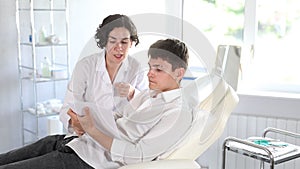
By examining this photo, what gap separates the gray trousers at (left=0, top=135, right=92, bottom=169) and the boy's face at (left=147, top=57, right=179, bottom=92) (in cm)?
42

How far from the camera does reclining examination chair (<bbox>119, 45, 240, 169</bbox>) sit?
4.98 ft

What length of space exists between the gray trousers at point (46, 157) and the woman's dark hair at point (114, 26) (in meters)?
0.46

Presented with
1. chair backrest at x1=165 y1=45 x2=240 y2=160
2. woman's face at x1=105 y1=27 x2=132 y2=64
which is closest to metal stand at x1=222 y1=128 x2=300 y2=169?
chair backrest at x1=165 y1=45 x2=240 y2=160

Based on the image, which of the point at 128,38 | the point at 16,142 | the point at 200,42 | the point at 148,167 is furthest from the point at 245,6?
the point at 16,142

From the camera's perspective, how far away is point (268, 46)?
2705 mm

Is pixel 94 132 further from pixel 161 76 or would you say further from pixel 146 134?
pixel 161 76

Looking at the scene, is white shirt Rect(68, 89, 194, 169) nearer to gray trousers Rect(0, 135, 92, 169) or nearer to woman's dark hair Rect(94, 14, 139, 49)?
gray trousers Rect(0, 135, 92, 169)

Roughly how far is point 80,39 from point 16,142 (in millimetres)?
829

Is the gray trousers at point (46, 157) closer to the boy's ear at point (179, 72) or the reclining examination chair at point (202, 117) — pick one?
the reclining examination chair at point (202, 117)

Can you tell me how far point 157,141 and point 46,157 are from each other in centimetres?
46

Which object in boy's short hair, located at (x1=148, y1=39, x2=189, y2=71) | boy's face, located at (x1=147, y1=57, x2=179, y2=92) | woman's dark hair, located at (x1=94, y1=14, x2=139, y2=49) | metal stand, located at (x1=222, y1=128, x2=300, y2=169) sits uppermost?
woman's dark hair, located at (x1=94, y1=14, x2=139, y2=49)

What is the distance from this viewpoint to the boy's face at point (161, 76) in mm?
1592

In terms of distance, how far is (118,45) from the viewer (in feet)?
5.64

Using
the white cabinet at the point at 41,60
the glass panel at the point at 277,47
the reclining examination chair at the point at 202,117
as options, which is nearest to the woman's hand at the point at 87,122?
the reclining examination chair at the point at 202,117
